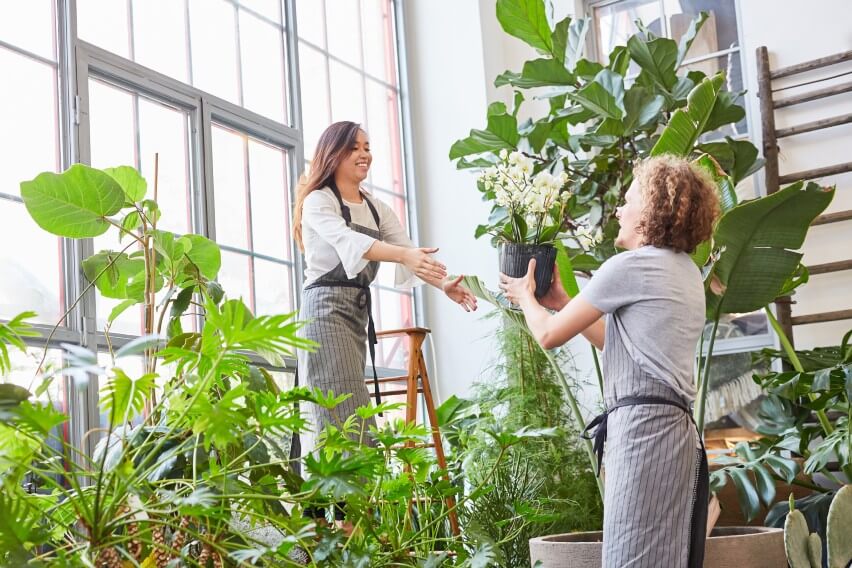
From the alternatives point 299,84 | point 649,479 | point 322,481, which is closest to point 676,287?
point 649,479

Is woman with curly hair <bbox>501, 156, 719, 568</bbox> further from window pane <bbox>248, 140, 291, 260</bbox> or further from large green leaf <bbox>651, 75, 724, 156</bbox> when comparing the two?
window pane <bbox>248, 140, 291, 260</bbox>

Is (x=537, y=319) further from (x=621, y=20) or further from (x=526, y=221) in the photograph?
(x=621, y=20)

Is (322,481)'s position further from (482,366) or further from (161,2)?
(482,366)

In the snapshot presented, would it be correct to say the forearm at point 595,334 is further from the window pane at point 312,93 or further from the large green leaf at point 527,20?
the window pane at point 312,93

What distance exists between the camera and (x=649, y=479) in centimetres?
190

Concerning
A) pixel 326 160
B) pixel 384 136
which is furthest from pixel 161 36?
pixel 384 136

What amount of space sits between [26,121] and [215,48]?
4.12ft

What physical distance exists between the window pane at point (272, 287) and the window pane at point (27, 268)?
1191mm

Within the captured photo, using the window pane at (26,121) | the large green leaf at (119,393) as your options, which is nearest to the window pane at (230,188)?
the window pane at (26,121)

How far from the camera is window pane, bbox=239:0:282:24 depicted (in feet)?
15.4

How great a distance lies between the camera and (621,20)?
5.78 metres

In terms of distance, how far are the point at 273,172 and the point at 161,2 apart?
3.19 ft

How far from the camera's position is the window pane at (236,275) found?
426cm

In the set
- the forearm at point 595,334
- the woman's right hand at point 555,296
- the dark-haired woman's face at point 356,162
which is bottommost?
the forearm at point 595,334
